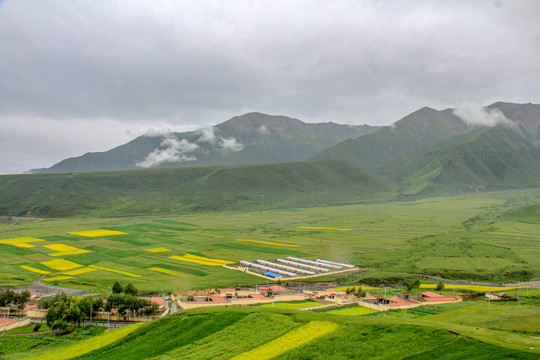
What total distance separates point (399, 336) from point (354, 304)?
89.6ft

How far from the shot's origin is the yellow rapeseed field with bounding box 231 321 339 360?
30928 mm

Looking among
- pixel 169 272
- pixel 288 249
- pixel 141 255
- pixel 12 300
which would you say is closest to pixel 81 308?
pixel 12 300

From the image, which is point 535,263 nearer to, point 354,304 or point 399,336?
point 354,304

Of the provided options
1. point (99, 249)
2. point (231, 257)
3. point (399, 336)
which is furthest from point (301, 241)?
point (399, 336)

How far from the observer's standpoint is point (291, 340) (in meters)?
33.0

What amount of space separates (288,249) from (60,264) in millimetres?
56527

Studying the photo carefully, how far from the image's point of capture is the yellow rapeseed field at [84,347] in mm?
38625

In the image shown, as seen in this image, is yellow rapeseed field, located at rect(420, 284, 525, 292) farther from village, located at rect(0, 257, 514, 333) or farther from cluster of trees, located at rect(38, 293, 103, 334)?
cluster of trees, located at rect(38, 293, 103, 334)

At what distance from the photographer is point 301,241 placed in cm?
12850

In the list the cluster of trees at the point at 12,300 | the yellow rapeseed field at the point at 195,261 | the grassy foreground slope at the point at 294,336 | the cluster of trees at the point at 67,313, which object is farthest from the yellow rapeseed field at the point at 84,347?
the yellow rapeseed field at the point at 195,261

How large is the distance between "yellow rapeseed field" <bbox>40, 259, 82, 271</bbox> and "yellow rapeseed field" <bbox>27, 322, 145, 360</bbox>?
175 feet

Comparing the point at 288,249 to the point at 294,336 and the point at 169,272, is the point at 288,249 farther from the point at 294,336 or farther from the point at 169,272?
the point at 294,336

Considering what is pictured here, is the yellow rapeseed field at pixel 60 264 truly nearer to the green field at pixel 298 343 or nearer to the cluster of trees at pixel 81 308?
the cluster of trees at pixel 81 308

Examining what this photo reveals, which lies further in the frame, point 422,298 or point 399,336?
point 422,298
